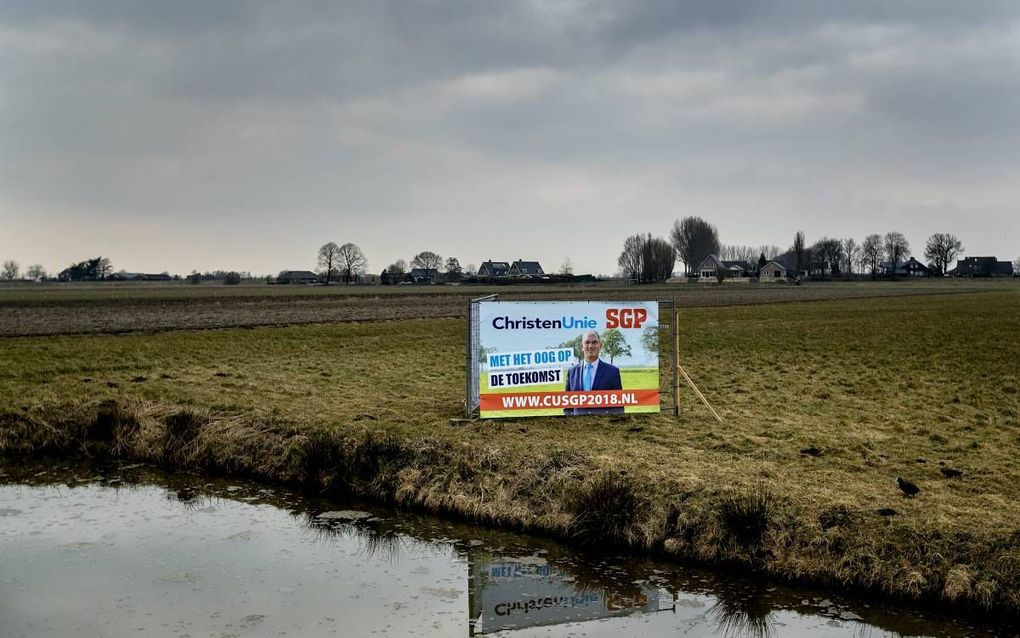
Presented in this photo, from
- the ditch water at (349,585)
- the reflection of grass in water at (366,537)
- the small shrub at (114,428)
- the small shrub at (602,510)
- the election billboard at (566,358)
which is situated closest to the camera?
the ditch water at (349,585)

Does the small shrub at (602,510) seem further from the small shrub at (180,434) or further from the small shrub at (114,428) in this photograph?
the small shrub at (114,428)

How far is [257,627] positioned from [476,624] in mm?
2629

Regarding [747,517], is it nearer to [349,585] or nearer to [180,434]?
[349,585]

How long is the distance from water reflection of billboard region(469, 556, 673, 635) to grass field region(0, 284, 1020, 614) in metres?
1.36

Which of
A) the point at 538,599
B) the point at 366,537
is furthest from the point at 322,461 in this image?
the point at 538,599

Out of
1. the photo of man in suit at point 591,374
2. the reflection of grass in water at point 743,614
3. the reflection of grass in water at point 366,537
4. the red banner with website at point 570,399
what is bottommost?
the reflection of grass in water at point 743,614

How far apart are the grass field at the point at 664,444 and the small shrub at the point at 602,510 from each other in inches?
1.2

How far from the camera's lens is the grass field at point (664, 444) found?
1217cm

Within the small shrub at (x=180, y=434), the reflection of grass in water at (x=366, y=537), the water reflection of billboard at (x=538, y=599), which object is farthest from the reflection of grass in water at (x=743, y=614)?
the small shrub at (x=180, y=434)

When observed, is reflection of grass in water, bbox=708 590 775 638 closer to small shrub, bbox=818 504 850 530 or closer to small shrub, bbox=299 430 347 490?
small shrub, bbox=818 504 850 530

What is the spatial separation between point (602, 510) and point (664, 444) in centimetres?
384

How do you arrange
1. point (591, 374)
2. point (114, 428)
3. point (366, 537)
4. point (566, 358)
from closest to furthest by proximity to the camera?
point (366, 537) → point (566, 358) → point (591, 374) → point (114, 428)

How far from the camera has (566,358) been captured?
19.3 meters

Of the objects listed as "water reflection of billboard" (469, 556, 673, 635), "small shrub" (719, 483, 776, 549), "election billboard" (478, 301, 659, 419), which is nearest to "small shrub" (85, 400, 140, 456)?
"election billboard" (478, 301, 659, 419)
